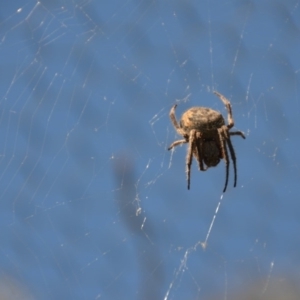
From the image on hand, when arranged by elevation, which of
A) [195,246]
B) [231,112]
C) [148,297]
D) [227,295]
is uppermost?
[227,295]

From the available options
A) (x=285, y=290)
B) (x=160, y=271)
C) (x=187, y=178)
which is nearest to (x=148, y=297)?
(x=160, y=271)

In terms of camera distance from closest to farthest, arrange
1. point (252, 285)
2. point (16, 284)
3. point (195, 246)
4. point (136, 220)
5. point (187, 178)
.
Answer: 1. point (136, 220)
2. point (187, 178)
3. point (195, 246)
4. point (16, 284)
5. point (252, 285)

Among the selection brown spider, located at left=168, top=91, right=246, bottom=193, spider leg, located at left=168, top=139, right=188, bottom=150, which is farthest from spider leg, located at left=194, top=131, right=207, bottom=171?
spider leg, located at left=168, top=139, right=188, bottom=150

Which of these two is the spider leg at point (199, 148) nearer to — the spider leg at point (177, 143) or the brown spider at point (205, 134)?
the brown spider at point (205, 134)

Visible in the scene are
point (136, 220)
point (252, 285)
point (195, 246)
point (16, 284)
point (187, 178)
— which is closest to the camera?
point (136, 220)

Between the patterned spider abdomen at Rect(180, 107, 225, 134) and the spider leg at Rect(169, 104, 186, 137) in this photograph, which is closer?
the patterned spider abdomen at Rect(180, 107, 225, 134)

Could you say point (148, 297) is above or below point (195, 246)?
below

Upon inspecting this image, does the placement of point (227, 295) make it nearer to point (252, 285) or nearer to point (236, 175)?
point (252, 285)

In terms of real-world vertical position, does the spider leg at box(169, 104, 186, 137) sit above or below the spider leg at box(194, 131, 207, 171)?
above

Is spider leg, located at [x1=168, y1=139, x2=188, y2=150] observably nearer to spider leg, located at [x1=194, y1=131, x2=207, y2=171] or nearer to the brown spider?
the brown spider
